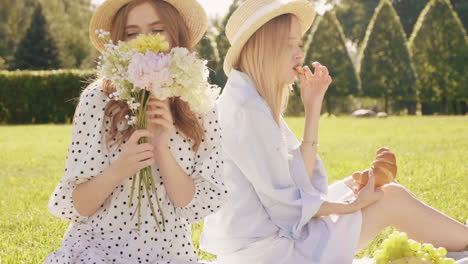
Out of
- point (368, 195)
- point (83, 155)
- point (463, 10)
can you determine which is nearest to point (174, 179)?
point (83, 155)

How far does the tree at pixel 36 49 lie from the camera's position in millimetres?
33094

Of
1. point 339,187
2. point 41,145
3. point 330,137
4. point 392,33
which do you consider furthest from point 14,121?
point 339,187

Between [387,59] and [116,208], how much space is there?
22667 mm

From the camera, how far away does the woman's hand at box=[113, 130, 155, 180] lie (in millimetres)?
2725

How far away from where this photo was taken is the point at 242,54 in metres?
3.75

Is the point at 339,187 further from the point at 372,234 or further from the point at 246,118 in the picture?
the point at 246,118

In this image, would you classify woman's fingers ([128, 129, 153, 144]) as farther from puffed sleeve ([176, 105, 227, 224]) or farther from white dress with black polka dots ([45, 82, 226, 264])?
puffed sleeve ([176, 105, 227, 224])

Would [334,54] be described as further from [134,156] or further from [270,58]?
[134,156]

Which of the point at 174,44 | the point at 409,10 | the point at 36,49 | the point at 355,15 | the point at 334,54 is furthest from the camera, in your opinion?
the point at 355,15

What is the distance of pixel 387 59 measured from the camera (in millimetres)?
24406

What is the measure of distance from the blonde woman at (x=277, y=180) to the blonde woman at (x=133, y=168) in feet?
1.13

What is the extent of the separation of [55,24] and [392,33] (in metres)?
21.4

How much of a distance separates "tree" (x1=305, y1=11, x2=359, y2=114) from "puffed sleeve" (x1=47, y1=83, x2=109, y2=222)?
21651 millimetres

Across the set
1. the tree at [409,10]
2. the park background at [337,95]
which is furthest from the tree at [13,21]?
the tree at [409,10]
